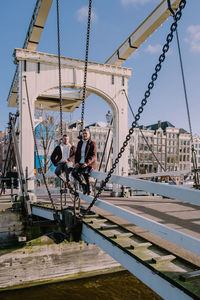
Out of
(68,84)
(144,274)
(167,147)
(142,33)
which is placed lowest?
(144,274)

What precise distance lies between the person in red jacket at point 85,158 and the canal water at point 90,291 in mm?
4306

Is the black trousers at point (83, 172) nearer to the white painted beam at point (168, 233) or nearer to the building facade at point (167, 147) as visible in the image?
the white painted beam at point (168, 233)

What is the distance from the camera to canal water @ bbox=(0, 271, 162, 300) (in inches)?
290

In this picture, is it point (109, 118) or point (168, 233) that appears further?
point (109, 118)

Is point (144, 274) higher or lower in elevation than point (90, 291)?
higher

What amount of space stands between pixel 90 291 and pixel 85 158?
5044 mm

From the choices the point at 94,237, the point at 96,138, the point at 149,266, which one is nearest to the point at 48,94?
the point at 94,237

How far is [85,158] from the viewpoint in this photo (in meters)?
4.71

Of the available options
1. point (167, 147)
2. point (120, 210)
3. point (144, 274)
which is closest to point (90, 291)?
point (120, 210)

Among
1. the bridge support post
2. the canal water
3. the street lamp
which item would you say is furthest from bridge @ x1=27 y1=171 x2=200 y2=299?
the street lamp

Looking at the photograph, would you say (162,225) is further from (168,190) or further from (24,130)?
(24,130)

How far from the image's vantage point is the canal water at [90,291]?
7.37m

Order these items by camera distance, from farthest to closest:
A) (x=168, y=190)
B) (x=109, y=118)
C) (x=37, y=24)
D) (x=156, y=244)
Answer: (x=109, y=118) → (x=37, y=24) → (x=156, y=244) → (x=168, y=190)

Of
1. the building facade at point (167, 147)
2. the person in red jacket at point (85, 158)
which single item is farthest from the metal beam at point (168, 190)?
the building facade at point (167, 147)
